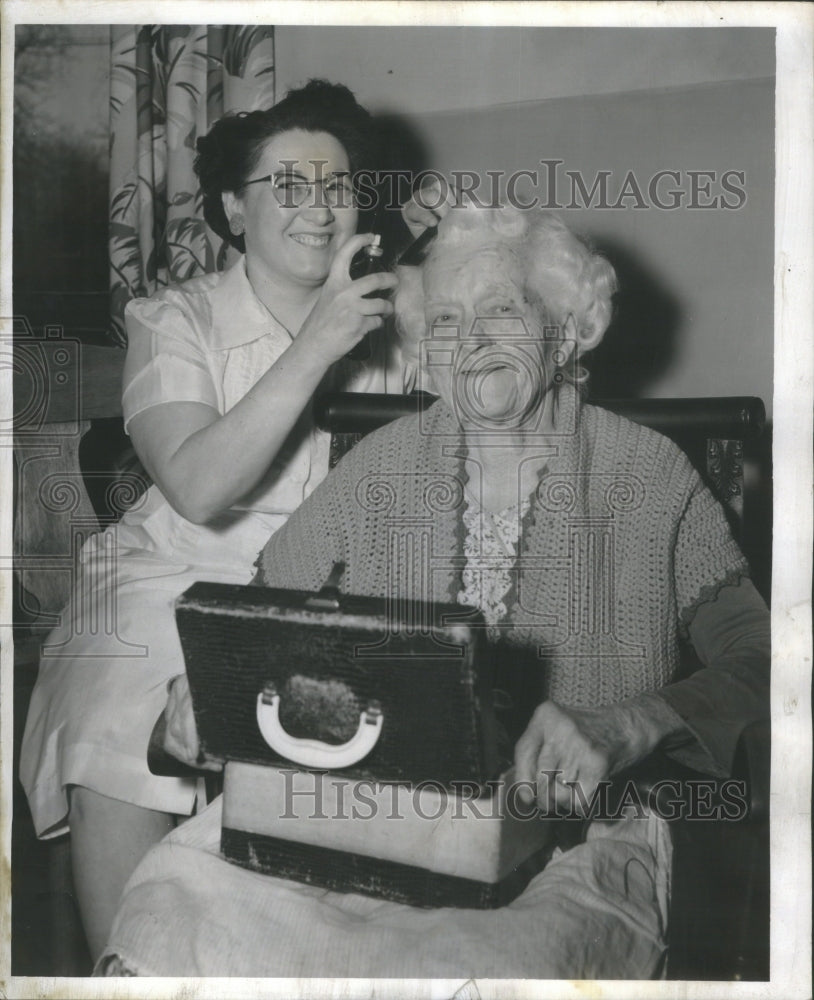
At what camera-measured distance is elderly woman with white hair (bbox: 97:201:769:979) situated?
46.4 inches

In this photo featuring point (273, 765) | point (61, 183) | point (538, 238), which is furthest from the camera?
point (61, 183)

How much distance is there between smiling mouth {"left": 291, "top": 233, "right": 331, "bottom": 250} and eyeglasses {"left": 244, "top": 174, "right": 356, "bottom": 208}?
4 centimetres

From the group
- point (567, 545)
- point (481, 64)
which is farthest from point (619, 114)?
point (567, 545)

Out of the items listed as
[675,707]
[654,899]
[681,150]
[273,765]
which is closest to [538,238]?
[681,150]

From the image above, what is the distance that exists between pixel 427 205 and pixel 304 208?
0.52ft

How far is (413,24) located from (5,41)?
0.55 meters

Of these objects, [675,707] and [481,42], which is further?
[481,42]

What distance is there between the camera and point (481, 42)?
51.3 inches

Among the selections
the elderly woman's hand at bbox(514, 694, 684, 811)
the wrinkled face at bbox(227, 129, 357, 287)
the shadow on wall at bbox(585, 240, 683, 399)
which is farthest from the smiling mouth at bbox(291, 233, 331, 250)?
the elderly woman's hand at bbox(514, 694, 684, 811)

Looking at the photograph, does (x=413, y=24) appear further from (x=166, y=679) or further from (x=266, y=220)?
(x=166, y=679)

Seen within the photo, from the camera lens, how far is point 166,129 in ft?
4.44

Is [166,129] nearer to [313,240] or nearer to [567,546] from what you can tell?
[313,240]

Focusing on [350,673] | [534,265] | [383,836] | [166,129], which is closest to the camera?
[350,673]

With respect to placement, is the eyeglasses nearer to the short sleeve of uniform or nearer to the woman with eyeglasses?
the woman with eyeglasses
